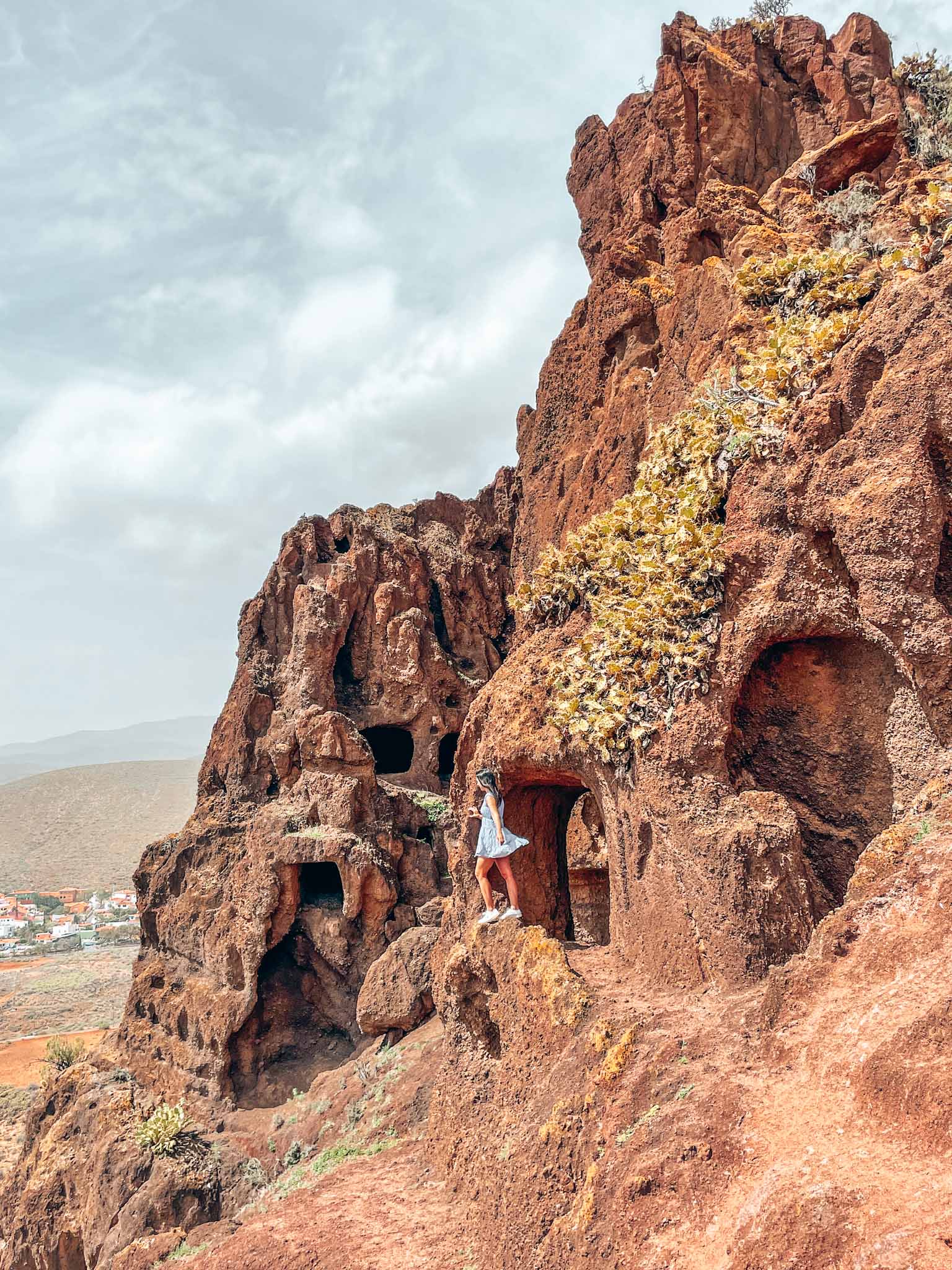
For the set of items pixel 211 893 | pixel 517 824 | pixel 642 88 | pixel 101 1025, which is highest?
pixel 642 88

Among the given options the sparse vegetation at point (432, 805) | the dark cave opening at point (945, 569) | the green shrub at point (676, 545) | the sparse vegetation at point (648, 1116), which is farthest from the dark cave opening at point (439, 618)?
the sparse vegetation at point (648, 1116)

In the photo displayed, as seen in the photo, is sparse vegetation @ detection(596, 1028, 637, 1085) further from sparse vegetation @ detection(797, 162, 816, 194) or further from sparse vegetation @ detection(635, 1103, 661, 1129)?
sparse vegetation @ detection(797, 162, 816, 194)

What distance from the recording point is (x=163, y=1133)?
12984mm

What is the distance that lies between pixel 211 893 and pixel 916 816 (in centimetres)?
1613

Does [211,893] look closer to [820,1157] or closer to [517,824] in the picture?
[517,824]

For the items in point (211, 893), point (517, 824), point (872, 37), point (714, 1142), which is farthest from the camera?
point (211, 893)

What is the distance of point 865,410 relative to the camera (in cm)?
648

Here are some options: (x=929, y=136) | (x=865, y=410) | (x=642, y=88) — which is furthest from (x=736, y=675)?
(x=642, y=88)

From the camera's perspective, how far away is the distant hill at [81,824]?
79438 mm

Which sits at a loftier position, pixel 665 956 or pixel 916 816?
pixel 916 816

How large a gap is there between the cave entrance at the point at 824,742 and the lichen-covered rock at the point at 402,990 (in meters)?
6.98

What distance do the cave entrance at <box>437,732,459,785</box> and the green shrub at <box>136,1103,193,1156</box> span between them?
948cm

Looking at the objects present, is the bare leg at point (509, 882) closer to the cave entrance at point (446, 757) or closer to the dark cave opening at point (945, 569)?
the dark cave opening at point (945, 569)

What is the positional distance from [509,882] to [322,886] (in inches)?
441
